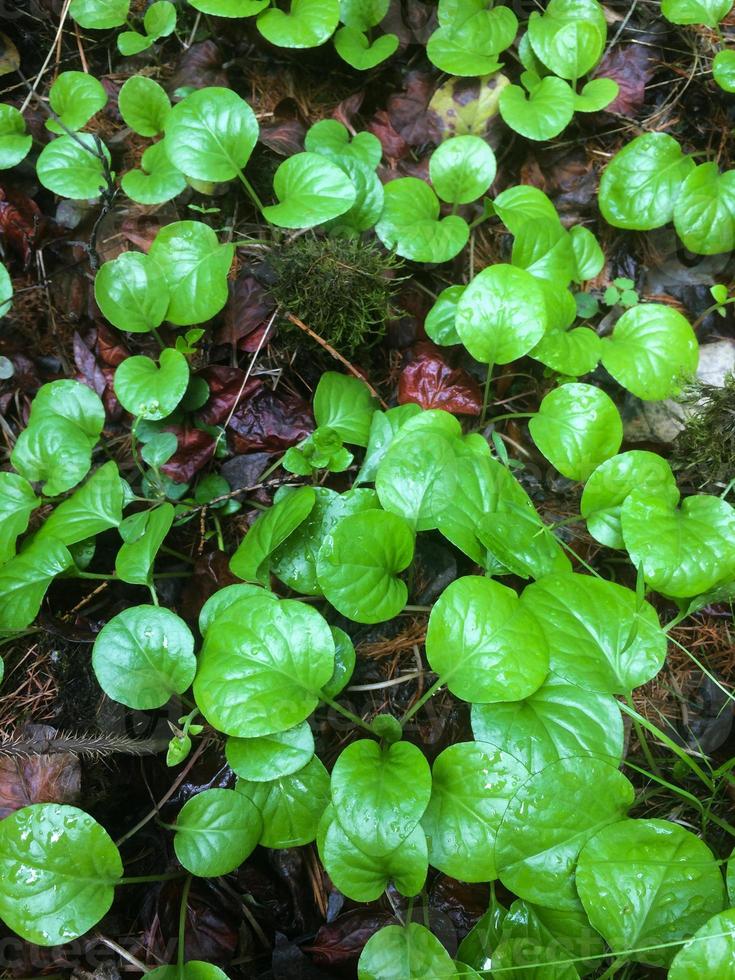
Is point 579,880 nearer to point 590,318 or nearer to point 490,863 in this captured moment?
point 490,863

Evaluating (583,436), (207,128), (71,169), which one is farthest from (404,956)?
(71,169)

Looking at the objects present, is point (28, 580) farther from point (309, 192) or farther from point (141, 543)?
point (309, 192)

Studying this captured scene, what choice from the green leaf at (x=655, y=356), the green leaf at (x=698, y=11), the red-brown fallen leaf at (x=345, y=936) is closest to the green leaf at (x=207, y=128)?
the green leaf at (x=655, y=356)

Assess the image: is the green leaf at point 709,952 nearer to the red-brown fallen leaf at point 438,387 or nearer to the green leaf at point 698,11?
the red-brown fallen leaf at point 438,387

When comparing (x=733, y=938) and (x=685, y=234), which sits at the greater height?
(x=685, y=234)

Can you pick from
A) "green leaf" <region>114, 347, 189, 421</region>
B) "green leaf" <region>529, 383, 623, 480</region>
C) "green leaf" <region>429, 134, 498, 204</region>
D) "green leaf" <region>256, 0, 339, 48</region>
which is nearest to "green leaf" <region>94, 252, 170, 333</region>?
"green leaf" <region>114, 347, 189, 421</region>

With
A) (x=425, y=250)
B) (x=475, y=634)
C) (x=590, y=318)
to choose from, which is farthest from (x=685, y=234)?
(x=475, y=634)
